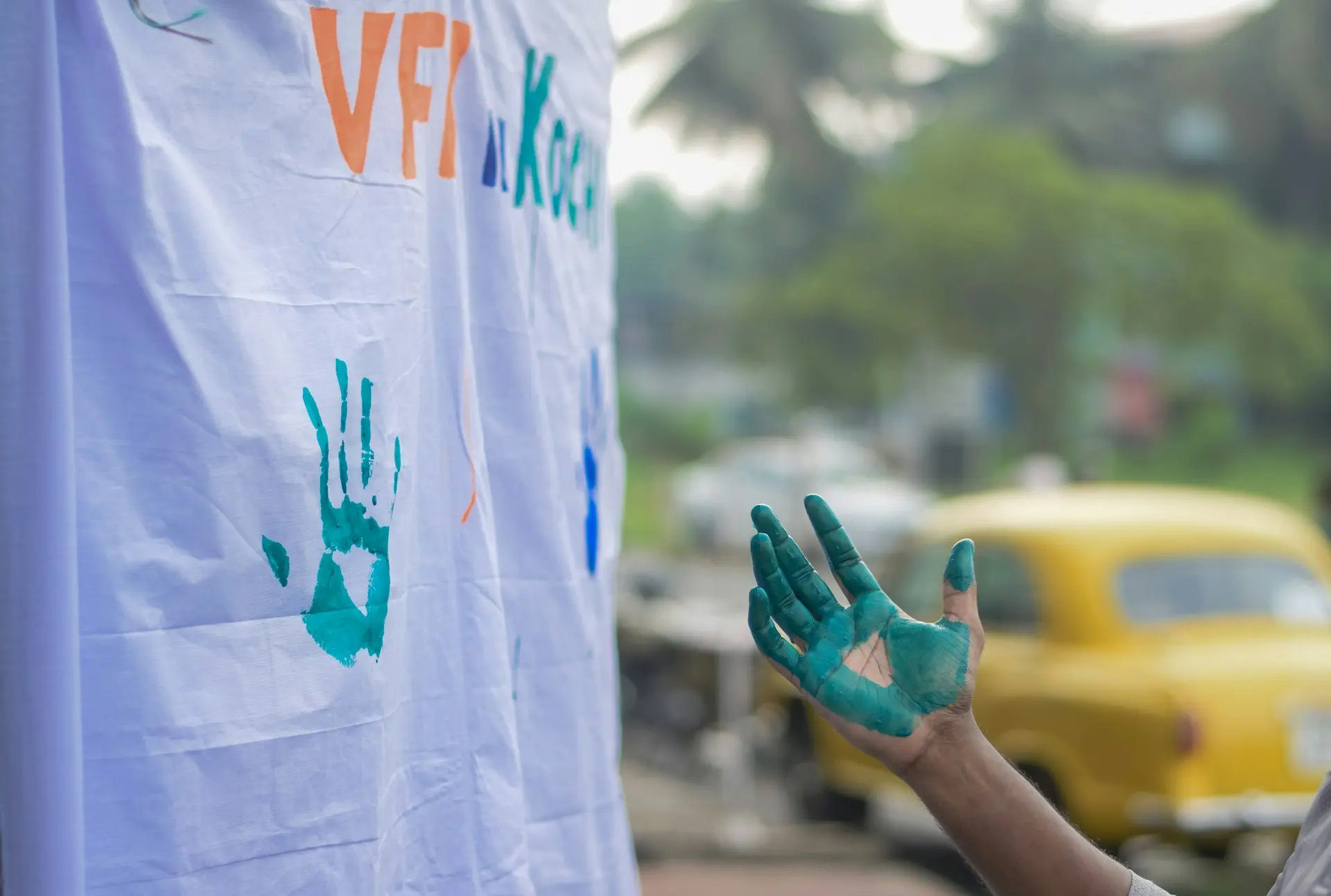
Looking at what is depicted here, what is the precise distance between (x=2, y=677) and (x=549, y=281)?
94 centimetres

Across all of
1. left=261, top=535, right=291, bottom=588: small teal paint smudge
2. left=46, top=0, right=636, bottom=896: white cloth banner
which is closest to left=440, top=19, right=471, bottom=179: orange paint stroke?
left=46, top=0, right=636, bottom=896: white cloth banner

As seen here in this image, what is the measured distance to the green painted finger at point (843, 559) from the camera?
162 cm

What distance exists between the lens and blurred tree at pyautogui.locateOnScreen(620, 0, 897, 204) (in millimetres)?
35344

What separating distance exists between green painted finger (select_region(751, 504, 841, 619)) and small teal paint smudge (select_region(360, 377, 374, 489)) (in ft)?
1.37

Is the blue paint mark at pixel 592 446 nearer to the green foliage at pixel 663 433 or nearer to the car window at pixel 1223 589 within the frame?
the car window at pixel 1223 589

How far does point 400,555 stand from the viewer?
1700 millimetres

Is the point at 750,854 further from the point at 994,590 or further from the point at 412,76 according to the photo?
the point at 412,76

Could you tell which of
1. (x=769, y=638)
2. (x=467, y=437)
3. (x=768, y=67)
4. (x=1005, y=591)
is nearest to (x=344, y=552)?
(x=467, y=437)

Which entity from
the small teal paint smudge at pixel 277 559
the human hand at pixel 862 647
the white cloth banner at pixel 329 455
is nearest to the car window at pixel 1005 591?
the white cloth banner at pixel 329 455

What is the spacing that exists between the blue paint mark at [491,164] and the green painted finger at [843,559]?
0.62 m

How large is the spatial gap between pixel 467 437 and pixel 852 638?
1.75ft

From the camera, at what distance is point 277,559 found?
1542mm

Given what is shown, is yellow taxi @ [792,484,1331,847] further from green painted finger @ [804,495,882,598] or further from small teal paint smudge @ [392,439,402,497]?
small teal paint smudge @ [392,439,402,497]

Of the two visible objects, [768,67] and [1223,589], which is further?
[768,67]
